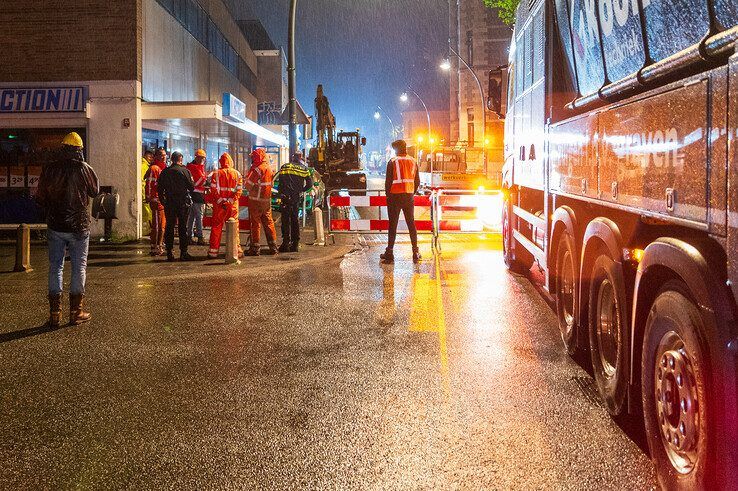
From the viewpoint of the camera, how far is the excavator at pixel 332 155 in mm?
33375

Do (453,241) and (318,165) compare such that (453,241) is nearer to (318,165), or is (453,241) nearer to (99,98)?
(99,98)

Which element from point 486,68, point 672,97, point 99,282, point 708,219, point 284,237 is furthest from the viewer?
point 486,68

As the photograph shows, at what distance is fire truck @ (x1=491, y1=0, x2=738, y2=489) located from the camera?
9.43 ft

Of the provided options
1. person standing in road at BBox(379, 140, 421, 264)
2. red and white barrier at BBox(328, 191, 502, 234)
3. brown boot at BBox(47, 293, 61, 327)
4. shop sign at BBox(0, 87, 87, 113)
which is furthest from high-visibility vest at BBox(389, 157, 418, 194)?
shop sign at BBox(0, 87, 87, 113)

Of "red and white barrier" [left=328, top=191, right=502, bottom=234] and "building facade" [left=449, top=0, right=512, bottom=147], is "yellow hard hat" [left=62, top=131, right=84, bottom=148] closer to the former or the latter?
"red and white barrier" [left=328, top=191, right=502, bottom=234]

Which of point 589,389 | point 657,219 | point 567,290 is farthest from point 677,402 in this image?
point 567,290

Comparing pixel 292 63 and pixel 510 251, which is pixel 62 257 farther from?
pixel 292 63

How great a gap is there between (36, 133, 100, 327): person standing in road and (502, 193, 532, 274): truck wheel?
19.6 feet

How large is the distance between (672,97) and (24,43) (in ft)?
52.4

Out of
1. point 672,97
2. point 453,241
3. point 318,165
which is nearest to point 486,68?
point 318,165

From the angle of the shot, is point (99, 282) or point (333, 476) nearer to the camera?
point (333, 476)

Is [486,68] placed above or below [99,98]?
above

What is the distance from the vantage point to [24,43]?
1609cm

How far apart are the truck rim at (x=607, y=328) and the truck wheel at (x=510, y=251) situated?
5.78 meters
